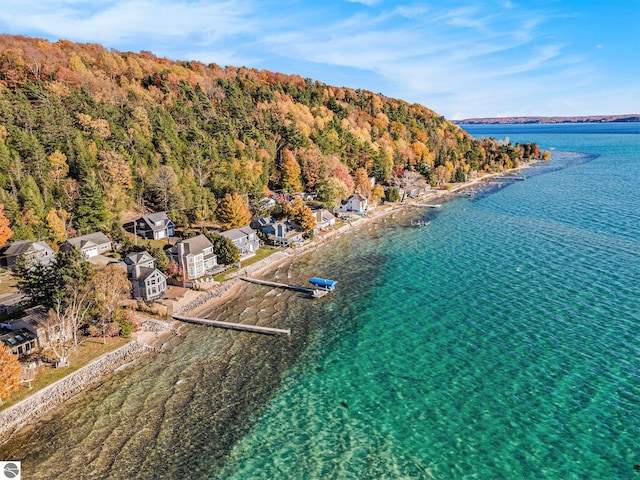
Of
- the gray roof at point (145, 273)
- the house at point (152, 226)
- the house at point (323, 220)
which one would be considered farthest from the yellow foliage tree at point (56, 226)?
the house at point (323, 220)

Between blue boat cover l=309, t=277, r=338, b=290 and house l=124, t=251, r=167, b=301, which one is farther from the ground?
house l=124, t=251, r=167, b=301

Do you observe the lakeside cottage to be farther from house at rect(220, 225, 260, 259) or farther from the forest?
house at rect(220, 225, 260, 259)

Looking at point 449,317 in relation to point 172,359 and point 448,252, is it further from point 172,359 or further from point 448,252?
point 172,359

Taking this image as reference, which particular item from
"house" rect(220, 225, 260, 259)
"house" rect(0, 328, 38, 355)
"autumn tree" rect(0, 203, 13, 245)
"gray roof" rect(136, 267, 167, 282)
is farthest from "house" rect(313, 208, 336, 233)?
"house" rect(0, 328, 38, 355)

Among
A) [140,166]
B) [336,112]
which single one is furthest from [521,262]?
[336,112]

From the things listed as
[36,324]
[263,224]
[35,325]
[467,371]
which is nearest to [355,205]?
[263,224]
